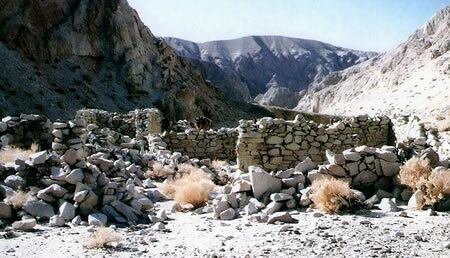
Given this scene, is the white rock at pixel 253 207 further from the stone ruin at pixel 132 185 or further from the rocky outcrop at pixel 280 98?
the rocky outcrop at pixel 280 98

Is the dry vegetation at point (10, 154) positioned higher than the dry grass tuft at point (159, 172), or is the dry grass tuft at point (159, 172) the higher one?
the dry vegetation at point (10, 154)

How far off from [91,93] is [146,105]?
22.3 ft

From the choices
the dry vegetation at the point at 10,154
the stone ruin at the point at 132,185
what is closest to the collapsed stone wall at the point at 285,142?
the stone ruin at the point at 132,185

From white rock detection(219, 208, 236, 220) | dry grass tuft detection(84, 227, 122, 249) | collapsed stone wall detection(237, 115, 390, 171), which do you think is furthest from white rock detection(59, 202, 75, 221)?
collapsed stone wall detection(237, 115, 390, 171)

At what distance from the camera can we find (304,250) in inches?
230

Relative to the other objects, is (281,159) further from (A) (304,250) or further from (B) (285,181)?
(A) (304,250)

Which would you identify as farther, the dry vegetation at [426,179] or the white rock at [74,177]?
the white rock at [74,177]

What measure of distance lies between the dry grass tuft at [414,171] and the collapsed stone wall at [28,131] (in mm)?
10458

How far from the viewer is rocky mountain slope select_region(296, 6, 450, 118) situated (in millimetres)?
69506

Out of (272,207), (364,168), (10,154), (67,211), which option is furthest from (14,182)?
(364,168)

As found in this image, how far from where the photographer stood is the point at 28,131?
46.8ft

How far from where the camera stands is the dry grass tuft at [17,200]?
8.10 metres

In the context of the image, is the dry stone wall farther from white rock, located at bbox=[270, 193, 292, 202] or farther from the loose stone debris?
white rock, located at bbox=[270, 193, 292, 202]

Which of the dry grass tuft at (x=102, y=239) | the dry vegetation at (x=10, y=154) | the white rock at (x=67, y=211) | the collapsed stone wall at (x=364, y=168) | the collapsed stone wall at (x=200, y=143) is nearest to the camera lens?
the dry grass tuft at (x=102, y=239)
